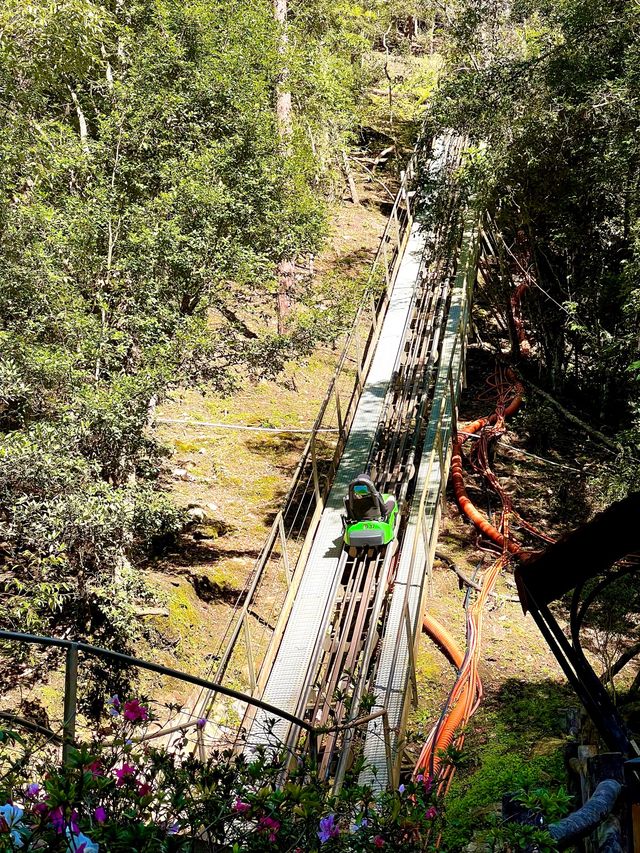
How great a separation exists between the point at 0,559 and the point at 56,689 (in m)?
1.64

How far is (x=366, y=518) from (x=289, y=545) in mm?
3609

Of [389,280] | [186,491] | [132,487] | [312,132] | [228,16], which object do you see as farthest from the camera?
[312,132]

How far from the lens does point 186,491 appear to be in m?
11.6

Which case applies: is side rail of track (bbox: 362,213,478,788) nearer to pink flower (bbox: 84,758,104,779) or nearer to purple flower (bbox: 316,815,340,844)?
purple flower (bbox: 316,815,340,844)

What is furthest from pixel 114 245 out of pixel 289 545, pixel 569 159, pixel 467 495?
pixel 467 495

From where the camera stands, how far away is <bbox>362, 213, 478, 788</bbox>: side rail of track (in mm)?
5988

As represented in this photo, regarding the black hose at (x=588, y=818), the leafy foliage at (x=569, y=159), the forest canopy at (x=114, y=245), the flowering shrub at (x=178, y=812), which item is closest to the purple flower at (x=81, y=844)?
the flowering shrub at (x=178, y=812)

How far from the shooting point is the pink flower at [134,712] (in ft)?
8.32

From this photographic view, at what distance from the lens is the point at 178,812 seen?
6.83 ft

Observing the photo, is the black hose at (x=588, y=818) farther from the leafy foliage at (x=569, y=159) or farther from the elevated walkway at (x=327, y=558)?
the leafy foliage at (x=569, y=159)

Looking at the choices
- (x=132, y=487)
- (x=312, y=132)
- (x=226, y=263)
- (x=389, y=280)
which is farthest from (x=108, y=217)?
(x=312, y=132)

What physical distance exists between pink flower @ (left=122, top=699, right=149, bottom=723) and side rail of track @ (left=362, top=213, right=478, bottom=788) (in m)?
1.57

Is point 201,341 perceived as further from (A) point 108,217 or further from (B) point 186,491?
(B) point 186,491

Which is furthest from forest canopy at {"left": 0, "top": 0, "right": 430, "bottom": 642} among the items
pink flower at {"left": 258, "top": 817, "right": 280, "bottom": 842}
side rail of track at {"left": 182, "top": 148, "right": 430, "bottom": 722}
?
pink flower at {"left": 258, "top": 817, "right": 280, "bottom": 842}
